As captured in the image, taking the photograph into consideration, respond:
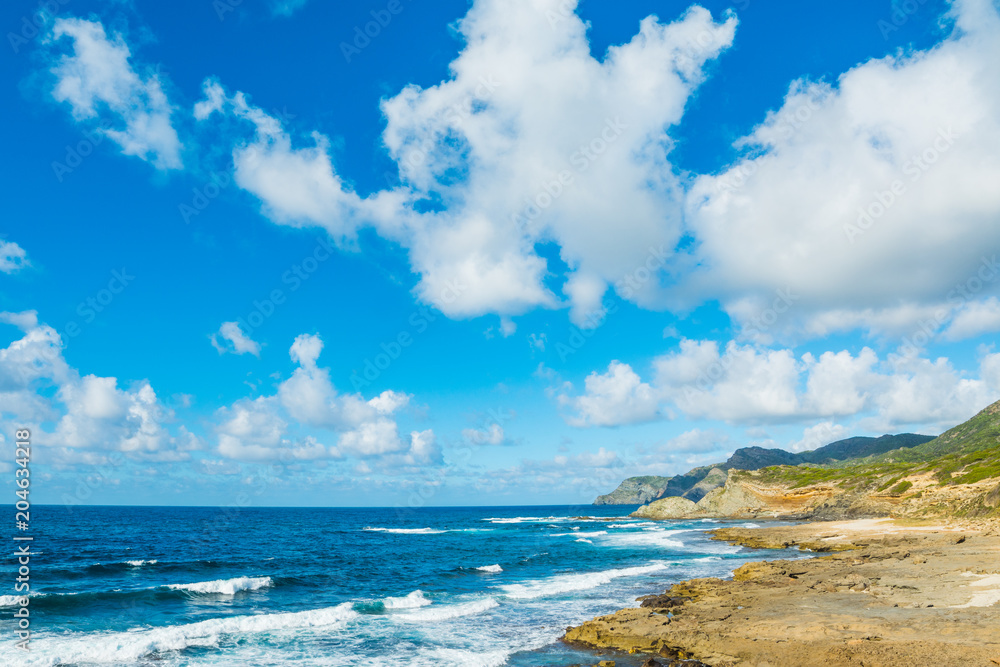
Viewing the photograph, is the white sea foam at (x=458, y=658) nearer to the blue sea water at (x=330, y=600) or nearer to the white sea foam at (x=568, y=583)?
the blue sea water at (x=330, y=600)

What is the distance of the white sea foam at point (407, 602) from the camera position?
33.0m

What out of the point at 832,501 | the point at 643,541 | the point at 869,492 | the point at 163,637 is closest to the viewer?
the point at 163,637

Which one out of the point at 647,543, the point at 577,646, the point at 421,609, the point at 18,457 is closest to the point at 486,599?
the point at 421,609

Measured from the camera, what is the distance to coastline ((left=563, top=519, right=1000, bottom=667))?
58.0ft

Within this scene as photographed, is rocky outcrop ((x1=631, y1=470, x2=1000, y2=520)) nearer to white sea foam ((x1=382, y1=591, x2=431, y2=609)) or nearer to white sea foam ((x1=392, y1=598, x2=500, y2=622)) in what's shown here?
white sea foam ((x1=392, y1=598, x2=500, y2=622))

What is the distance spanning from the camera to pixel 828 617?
72.8 ft

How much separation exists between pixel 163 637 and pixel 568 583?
25.7 m

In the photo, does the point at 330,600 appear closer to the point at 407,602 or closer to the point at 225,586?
the point at 407,602

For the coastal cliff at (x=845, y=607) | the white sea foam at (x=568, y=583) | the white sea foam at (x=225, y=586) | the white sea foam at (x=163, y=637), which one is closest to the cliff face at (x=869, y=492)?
the coastal cliff at (x=845, y=607)

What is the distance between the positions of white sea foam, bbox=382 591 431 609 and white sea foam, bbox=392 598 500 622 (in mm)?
1626

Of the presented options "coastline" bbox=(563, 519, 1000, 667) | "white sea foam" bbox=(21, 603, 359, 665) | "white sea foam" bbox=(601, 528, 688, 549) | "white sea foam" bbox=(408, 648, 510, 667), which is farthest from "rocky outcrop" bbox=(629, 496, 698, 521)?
"white sea foam" bbox=(408, 648, 510, 667)

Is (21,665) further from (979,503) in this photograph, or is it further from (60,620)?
(979,503)

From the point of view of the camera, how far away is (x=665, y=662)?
19375 millimetres

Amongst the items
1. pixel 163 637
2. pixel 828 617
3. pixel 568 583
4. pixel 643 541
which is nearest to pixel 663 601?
pixel 828 617
